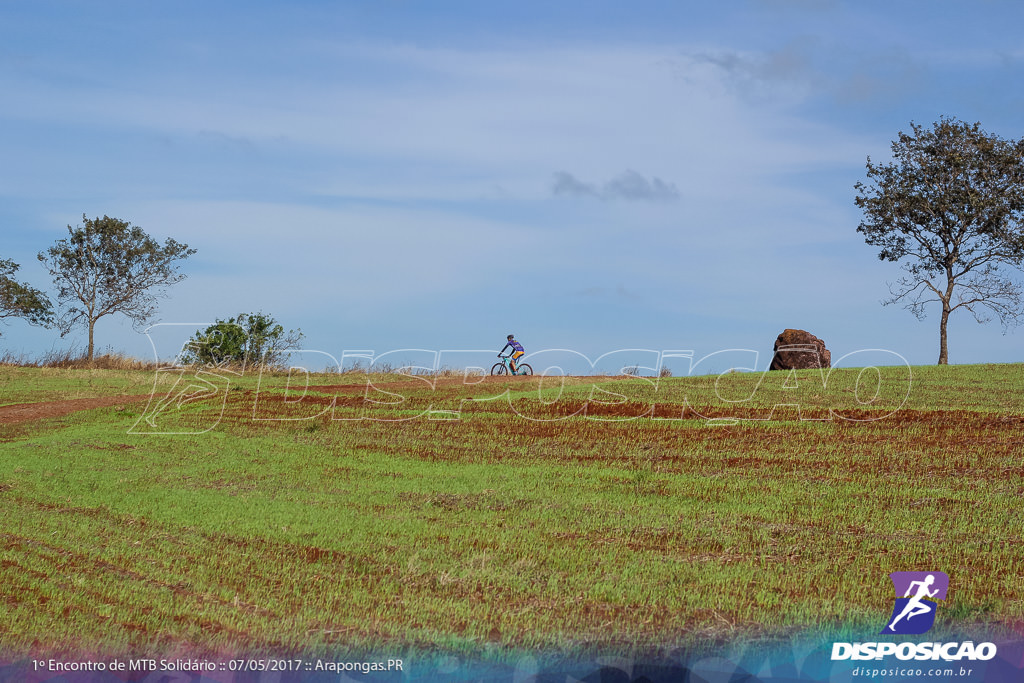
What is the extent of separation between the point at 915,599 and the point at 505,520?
4376 millimetres

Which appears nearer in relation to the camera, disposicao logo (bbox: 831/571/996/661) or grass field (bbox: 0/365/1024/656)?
disposicao logo (bbox: 831/571/996/661)

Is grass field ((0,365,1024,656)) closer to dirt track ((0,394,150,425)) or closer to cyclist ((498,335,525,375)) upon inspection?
dirt track ((0,394,150,425))

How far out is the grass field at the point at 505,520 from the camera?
677 cm

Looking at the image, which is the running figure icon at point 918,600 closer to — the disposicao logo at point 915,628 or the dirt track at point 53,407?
the disposicao logo at point 915,628

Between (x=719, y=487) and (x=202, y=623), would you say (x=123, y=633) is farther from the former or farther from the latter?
(x=719, y=487)

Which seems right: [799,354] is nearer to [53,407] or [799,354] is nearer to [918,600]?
[53,407]

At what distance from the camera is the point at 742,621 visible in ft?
22.3

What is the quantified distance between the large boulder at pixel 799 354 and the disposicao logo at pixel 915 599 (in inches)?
975

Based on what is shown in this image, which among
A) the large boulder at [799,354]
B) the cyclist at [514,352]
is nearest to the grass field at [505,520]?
the cyclist at [514,352]

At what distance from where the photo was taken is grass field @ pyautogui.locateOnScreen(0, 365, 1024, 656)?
266 inches

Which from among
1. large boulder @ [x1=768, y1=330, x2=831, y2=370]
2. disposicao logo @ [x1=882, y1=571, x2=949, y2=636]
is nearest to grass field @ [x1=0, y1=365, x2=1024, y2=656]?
disposicao logo @ [x1=882, y1=571, x2=949, y2=636]

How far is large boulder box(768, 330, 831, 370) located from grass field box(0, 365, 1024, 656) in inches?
484

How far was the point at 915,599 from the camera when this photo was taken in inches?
280

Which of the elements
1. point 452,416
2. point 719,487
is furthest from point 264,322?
point 719,487
